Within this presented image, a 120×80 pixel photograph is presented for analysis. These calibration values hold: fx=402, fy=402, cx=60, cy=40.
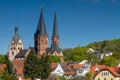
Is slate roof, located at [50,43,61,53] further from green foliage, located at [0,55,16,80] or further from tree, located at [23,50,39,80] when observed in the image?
green foliage, located at [0,55,16,80]

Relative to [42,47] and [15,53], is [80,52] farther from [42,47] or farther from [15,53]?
[15,53]

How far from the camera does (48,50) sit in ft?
509

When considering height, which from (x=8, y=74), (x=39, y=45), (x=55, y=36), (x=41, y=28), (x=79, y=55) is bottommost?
(x=8, y=74)

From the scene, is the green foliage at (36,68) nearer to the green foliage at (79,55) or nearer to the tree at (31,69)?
the tree at (31,69)

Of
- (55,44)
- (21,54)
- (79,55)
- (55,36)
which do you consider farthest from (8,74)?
(55,36)

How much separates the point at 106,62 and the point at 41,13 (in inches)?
1525

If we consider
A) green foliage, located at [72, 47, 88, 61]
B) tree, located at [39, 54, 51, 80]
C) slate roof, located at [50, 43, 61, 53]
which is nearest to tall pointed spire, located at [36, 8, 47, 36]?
slate roof, located at [50, 43, 61, 53]

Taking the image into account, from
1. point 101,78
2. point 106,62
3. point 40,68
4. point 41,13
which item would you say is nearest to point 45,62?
point 40,68

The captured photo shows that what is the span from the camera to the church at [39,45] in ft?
495

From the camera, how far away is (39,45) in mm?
152250

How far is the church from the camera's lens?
495ft

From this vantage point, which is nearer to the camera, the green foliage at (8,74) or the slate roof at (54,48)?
the green foliage at (8,74)

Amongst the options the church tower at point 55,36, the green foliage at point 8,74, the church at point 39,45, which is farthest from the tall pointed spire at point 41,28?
the green foliage at point 8,74

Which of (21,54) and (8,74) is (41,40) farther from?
(8,74)
